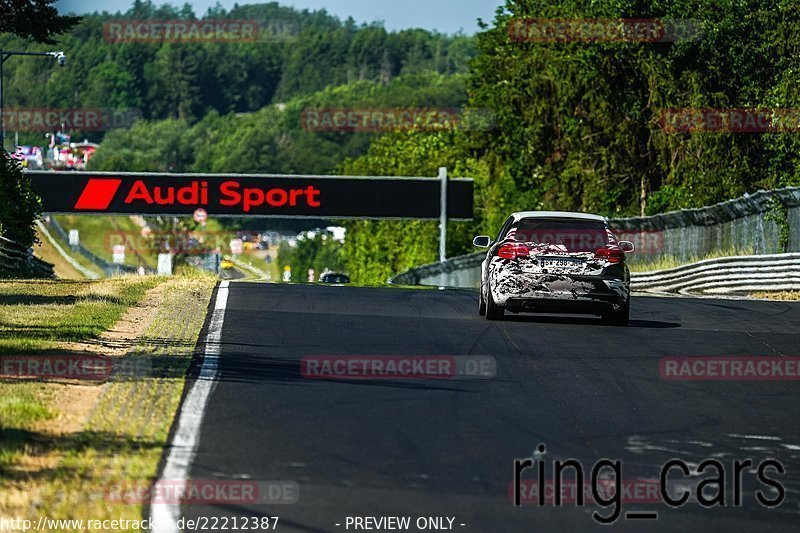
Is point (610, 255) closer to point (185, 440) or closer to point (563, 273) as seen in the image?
point (563, 273)

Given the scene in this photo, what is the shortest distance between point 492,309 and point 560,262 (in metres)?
1.18

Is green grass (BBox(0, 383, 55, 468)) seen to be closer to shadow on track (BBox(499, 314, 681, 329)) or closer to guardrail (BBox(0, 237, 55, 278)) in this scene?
shadow on track (BBox(499, 314, 681, 329))

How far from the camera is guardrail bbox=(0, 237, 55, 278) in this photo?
32812mm

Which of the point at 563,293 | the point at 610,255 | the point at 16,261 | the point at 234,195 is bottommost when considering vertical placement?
the point at 16,261

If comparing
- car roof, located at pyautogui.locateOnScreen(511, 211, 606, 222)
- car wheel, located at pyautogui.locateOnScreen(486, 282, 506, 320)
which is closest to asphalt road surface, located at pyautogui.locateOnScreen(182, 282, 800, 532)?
car wheel, located at pyautogui.locateOnScreen(486, 282, 506, 320)

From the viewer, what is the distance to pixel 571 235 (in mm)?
18766

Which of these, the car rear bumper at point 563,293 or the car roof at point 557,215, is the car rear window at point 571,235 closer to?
the car roof at point 557,215

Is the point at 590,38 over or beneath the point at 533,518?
over

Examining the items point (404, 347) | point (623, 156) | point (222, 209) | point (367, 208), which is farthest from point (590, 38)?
point (404, 347)

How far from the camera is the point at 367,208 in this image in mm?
50625

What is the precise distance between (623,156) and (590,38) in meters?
5.72

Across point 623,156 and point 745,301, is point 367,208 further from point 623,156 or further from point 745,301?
point 745,301

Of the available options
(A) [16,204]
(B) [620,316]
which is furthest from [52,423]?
(A) [16,204]

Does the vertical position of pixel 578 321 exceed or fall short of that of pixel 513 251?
it falls short
